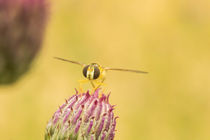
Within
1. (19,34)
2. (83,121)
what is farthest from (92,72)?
(19,34)

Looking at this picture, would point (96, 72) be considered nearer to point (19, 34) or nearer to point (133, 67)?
point (19, 34)

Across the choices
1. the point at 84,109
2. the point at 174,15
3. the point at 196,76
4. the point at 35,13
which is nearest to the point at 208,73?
the point at 196,76

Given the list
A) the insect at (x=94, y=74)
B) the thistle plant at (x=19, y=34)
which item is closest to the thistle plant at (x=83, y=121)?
the insect at (x=94, y=74)

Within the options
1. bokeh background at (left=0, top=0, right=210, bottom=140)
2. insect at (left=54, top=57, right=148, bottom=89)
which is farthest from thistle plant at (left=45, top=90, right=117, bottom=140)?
bokeh background at (left=0, top=0, right=210, bottom=140)

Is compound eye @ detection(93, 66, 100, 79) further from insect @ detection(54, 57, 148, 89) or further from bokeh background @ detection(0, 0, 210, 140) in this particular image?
bokeh background @ detection(0, 0, 210, 140)

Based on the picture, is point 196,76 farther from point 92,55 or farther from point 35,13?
point 35,13
